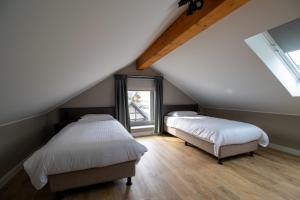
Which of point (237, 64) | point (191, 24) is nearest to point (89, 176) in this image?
point (191, 24)

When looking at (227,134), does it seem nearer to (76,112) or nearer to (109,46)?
(109,46)

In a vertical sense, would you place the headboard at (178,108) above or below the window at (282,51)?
below

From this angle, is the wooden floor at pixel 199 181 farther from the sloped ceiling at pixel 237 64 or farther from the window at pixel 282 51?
the window at pixel 282 51

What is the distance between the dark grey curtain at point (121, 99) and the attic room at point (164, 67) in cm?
48

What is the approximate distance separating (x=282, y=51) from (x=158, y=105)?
307 centimetres

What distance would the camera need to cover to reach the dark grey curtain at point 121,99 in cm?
419

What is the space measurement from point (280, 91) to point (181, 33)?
2.10 metres

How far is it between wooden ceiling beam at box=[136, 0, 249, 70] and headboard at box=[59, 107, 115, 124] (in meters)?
2.12

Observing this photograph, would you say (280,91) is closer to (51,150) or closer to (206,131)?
(206,131)

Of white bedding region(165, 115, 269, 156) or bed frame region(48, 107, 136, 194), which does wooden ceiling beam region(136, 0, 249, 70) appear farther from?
bed frame region(48, 107, 136, 194)

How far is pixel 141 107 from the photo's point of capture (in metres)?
4.87

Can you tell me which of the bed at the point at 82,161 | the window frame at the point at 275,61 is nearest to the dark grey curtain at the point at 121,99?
the bed at the point at 82,161

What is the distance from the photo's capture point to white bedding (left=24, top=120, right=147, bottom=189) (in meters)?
1.60

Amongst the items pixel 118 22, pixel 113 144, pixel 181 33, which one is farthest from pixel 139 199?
pixel 181 33
